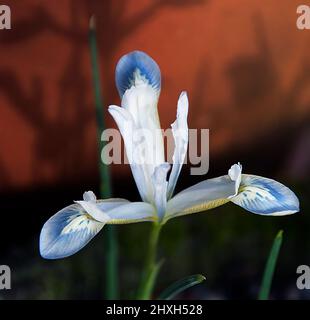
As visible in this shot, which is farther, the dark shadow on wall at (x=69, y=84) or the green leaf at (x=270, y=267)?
the dark shadow on wall at (x=69, y=84)

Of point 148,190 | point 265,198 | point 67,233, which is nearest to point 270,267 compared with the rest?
point 265,198

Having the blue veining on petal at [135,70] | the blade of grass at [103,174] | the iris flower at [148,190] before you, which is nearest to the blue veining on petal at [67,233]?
the iris flower at [148,190]

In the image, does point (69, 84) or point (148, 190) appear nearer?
point (148, 190)

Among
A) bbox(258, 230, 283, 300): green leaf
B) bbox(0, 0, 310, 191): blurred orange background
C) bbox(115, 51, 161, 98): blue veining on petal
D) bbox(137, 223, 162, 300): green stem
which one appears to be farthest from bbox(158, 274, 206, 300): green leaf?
bbox(115, 51, 161, 98): blue veining on petal

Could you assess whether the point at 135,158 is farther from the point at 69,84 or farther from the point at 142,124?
the point at 69,84

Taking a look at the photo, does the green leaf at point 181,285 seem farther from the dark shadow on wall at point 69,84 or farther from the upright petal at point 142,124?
the dark shadow on wall at point 69,84

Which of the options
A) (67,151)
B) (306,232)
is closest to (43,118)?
(67,151)
